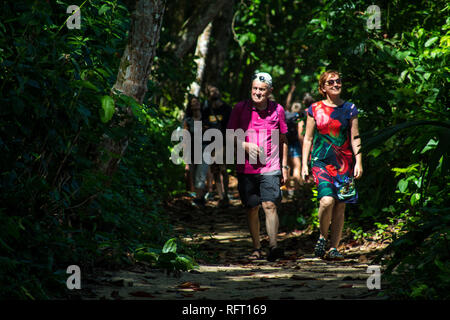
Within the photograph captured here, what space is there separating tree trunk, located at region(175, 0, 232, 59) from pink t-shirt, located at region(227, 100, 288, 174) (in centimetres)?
508

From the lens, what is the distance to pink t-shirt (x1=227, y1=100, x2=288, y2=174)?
7277 mm

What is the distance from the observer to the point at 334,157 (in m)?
7.08

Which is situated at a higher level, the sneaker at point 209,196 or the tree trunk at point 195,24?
the tree trunk at point 195,24

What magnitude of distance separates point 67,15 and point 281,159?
10.9 feet

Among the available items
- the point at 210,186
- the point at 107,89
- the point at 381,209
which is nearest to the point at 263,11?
the point at 210,186

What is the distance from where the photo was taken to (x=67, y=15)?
5.04 meters

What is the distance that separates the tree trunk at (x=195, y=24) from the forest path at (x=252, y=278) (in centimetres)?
464

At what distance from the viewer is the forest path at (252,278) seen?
472cm

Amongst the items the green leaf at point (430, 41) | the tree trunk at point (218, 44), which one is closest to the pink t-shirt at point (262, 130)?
the green leaf at point (430, 41)

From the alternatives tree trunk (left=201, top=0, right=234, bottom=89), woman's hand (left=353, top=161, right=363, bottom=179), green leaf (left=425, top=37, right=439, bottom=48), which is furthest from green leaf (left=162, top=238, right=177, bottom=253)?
tree trunk (left=201, top=0, right=234, bottom=89)

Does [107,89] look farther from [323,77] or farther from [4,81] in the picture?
[323,77]

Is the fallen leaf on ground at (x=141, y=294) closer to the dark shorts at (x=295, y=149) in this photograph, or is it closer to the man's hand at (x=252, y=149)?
the man's hand at (x=252, y=149)

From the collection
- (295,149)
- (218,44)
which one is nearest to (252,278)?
(295,149)

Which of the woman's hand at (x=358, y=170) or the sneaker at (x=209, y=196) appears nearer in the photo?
the woman's hand at (x=358, y=170)
